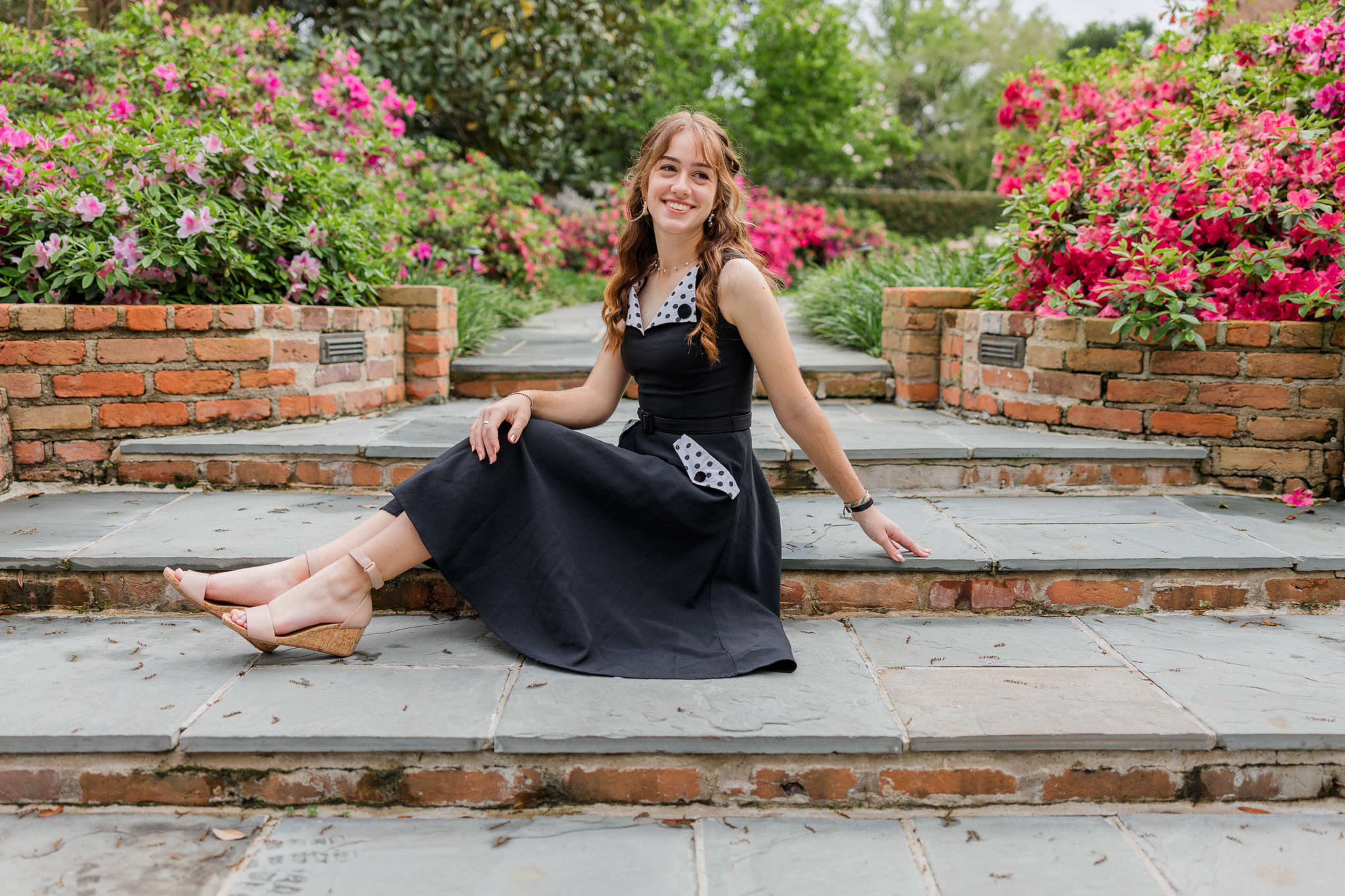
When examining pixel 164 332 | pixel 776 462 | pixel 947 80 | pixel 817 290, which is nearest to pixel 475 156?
pixel 817 290

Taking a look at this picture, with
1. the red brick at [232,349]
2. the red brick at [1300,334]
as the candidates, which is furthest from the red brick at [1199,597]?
the red brick at [232,349]

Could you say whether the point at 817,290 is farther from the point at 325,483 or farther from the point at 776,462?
the point at 325,483

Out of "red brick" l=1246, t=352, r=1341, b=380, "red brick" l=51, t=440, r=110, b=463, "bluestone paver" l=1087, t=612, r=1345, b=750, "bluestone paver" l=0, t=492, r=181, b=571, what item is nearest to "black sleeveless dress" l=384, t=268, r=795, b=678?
"bluestone paver" l=1087, t=612, r=1345, b=750

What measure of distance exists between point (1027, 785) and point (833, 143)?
1068 centimetres

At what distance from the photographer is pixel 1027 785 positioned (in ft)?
5.55

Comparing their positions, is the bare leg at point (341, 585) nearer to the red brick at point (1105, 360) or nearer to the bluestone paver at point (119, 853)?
the bluestone paver at point (119, 853)

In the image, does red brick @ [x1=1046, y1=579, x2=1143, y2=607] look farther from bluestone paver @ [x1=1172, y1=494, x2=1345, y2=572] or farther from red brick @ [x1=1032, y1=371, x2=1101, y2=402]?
red brick @ [x1=1032, y1=371, x2=1101, y2=402]

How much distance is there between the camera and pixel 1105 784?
1.70m

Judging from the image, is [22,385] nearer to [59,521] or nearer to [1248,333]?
[59,521]

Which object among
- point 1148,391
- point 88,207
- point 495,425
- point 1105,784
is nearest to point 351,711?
point 495,425

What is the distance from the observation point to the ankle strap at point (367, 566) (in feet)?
6.55

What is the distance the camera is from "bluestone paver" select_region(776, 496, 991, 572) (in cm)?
231

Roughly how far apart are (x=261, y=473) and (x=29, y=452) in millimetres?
787

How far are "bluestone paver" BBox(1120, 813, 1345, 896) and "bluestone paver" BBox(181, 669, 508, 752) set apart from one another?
126cm
